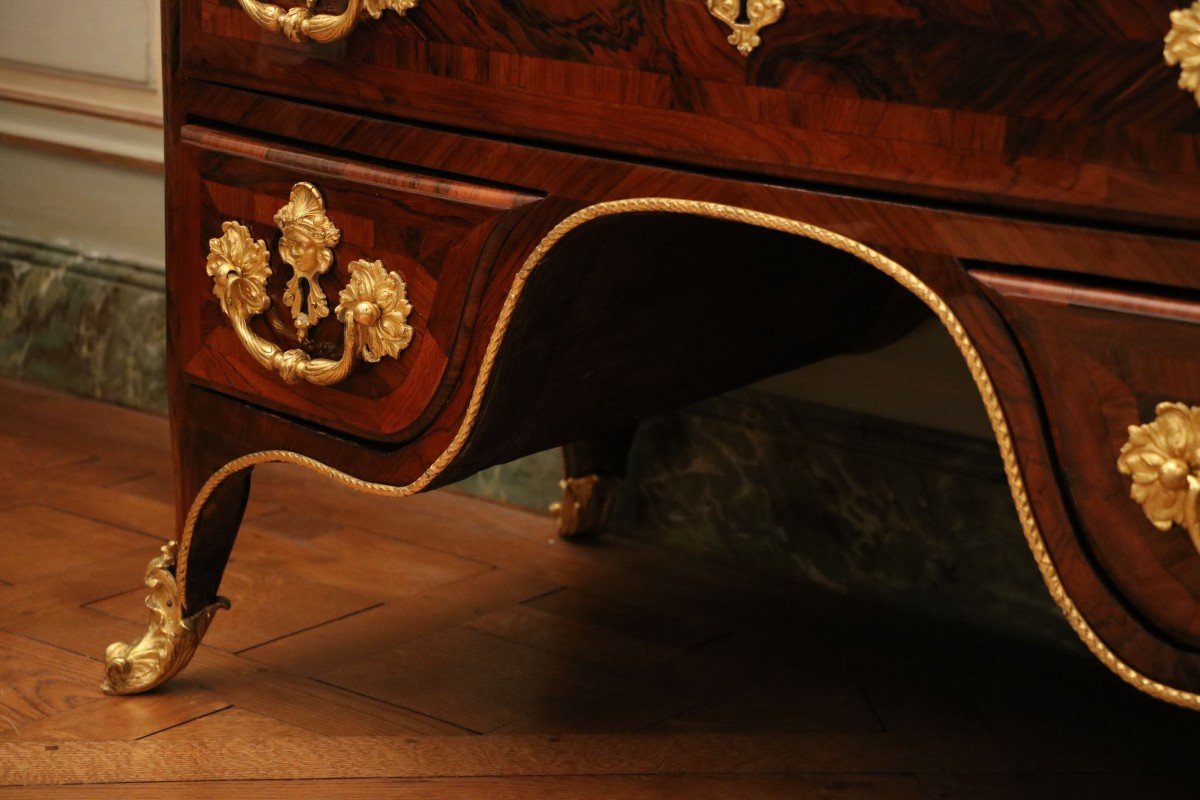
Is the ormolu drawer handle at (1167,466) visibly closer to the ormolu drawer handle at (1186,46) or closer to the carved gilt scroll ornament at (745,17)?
the ormolu drawer handle at (1186,46)

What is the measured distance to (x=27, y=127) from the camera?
1903 mm

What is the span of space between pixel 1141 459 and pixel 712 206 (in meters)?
0.25

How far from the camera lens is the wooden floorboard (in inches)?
39.7

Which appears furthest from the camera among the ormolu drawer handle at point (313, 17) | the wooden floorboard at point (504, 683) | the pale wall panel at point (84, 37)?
the pale wall panel at point (84, 37)

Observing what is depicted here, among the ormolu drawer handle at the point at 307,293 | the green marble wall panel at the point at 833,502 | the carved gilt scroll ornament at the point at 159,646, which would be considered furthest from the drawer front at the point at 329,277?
the green marble wall panel at the point at 833,502

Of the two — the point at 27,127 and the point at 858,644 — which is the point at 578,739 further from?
the point at 27,127

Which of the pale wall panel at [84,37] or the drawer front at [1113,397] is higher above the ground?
the pale wall panel at [84,37]

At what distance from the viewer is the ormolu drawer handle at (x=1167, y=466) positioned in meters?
0.67

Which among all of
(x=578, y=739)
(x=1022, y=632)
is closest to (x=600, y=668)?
(x=578, y=739)

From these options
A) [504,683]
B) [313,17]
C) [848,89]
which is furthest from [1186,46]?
[504,683]

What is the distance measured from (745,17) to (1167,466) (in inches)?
11.9

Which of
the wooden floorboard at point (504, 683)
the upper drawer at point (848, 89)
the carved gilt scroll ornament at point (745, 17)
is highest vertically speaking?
the carved gilt scroll ornament at point (745, 17)

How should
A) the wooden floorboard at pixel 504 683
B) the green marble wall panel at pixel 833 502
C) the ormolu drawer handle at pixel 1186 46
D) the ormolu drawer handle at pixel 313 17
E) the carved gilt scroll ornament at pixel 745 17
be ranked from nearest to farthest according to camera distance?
the ormolu drawer handle at pixel 1186 46, the carved gilt scroll ornament at pixel 745 17, the ormolu drawer handle at pixel 313 17, the wooden floorboard at pixel 504 683, the green marble wall panel at pixel 833 502

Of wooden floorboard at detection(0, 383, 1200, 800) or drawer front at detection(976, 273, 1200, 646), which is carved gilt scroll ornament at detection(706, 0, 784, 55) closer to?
drawer front at detection(976, 273, 1200, 646)
